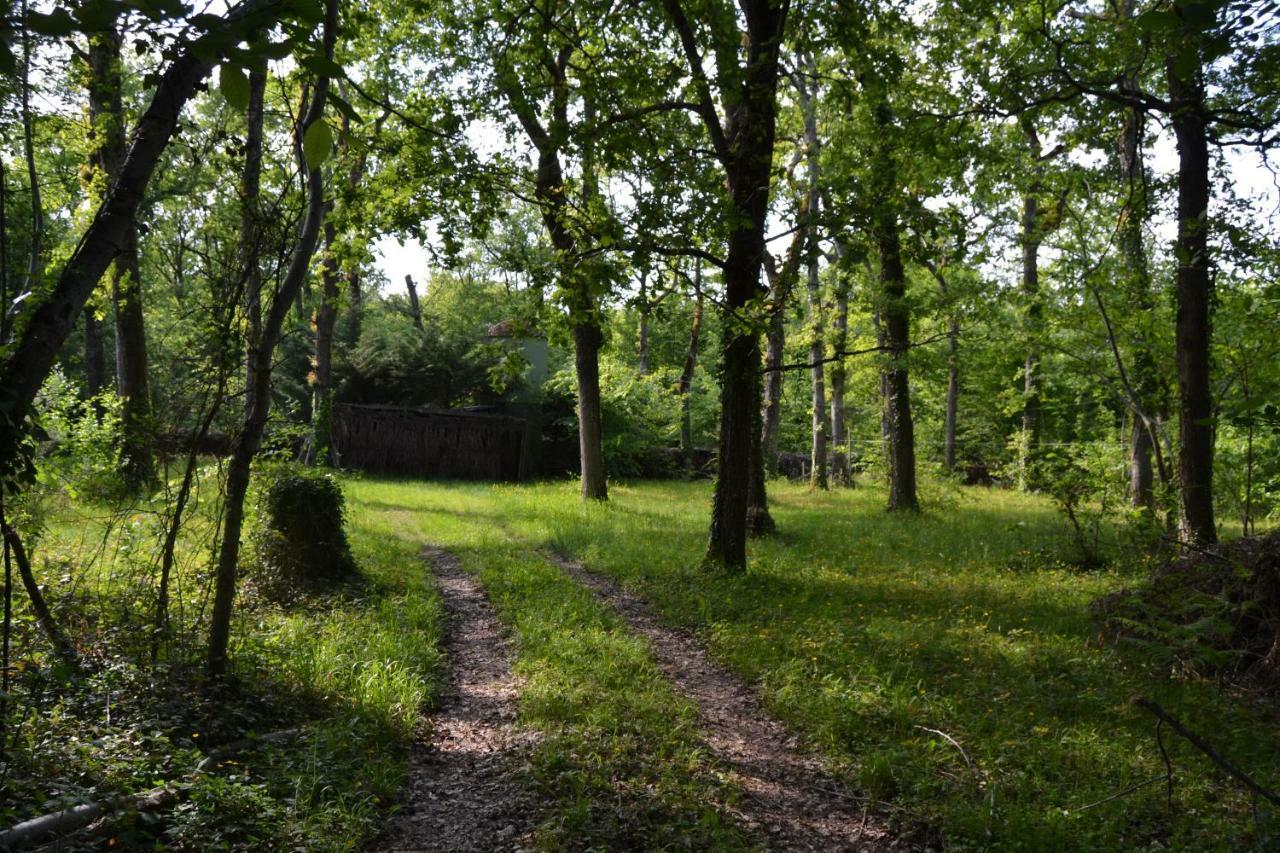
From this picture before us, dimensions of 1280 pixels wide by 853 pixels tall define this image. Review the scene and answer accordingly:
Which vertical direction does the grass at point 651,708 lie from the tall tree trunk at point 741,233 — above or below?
below

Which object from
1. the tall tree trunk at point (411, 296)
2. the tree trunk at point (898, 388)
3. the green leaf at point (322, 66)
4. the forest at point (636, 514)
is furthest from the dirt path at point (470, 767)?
the tall tree trunk at point (411, 296)

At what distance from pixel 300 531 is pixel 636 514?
7.92 meters

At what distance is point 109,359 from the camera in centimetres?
3406

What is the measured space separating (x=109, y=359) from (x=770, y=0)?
35.2m

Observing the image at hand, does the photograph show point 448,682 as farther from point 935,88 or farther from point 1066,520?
point 1066,520

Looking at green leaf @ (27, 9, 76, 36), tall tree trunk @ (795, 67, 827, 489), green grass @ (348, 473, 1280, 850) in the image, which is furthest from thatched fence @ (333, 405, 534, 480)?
green leaf @ (27, 9, 76, 36)

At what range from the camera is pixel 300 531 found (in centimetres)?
857

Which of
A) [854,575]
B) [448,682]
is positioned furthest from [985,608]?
[448,682]

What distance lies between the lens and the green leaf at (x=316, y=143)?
62.9 inches

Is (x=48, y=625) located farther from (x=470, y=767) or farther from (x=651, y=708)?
(x=651, y=708)

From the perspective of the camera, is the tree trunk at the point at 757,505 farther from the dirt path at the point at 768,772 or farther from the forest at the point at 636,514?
the dirt path at the point at 768,772

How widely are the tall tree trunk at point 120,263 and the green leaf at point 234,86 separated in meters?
5.69

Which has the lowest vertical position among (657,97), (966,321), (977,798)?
(977,798)

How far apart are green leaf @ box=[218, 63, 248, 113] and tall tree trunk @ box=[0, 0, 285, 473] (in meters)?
1.96
